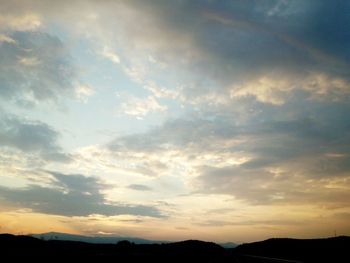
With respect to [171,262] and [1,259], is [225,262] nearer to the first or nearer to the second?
[171,262]

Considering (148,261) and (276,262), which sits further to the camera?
(148,261)

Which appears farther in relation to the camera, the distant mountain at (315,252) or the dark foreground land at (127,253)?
the distant mountain at (315,252)

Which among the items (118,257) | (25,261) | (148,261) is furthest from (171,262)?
(25,261)

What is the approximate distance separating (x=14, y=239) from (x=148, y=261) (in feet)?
82.3

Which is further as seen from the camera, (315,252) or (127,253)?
(315,252)

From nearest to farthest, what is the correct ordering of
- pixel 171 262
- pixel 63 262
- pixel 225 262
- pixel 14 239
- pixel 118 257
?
1. pixel 63 262
2. pixel 118 257
3. pixel 171 262
4. pixel 225 262
5. pixel 14 239

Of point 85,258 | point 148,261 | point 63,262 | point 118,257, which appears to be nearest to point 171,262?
point 148,261

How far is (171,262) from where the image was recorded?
31703mm

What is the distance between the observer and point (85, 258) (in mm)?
25984

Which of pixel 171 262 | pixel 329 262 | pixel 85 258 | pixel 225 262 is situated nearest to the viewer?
pixel 329 262

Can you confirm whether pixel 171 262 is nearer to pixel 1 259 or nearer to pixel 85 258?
pixel 85 258

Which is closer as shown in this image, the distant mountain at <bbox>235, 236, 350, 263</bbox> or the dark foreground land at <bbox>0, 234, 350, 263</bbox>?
the dark foreground land at <bbox>0, 234, 350, 263</bbox>

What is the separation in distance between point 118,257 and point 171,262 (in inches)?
209

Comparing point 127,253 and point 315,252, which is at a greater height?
point 315,252
